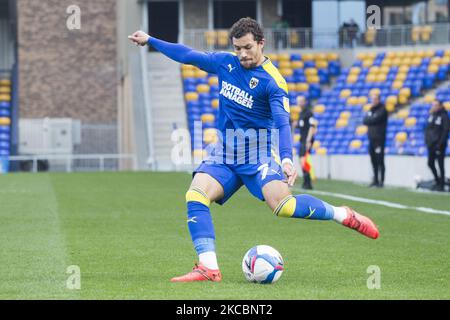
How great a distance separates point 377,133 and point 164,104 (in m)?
16.2

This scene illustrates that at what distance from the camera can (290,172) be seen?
921 cm

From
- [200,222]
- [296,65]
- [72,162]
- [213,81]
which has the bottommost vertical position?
[72,162]

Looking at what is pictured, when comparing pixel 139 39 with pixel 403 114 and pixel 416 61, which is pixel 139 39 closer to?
pixel 403 114

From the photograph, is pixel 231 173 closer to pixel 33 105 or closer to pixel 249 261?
pixel 249 261

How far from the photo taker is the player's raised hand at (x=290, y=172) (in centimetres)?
921

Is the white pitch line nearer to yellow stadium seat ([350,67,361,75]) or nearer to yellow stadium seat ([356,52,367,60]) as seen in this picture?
yellow stadium seat ([350,67,361,75])

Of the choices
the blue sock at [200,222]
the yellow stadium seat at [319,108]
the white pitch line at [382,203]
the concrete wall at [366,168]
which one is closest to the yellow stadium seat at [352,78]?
the yellow stadium seat at [319,108]

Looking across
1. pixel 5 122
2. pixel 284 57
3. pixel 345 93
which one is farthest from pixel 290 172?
pixel 5 122

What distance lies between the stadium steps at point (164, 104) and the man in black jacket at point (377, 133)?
12.9 metres

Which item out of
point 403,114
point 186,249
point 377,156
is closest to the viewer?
point 186,249

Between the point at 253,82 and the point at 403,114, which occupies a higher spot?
the point at 253,82

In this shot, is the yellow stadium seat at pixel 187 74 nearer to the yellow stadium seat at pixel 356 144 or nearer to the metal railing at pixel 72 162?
the metal railing at pixel 72 162
